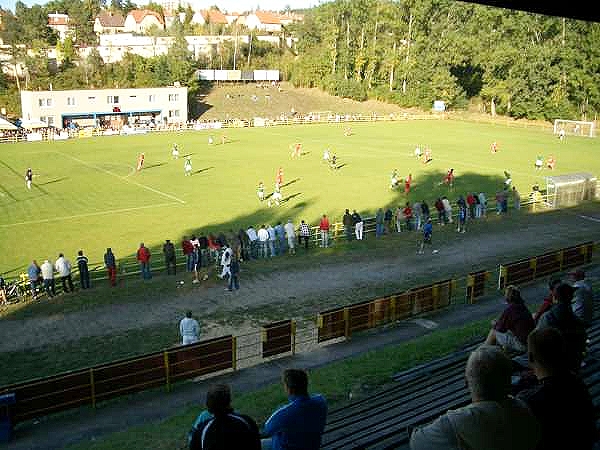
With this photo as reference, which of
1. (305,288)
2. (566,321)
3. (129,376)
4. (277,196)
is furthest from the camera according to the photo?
(277,196)

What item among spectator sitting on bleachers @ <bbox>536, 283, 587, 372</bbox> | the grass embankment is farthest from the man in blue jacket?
the grass embankment

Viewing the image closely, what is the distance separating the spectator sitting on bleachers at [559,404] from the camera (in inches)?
141

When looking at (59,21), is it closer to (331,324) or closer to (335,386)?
(331,324)

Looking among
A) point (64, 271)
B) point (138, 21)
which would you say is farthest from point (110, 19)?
point (64, 271)

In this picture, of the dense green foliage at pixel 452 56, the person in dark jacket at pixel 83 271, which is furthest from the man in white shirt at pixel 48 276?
the dense green foliage at pixel 452 56

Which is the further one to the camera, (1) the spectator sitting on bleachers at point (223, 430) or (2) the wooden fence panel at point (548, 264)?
(2) the wooden fence panel at point (548, 264)

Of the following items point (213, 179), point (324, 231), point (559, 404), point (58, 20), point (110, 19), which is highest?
point (110, 19)

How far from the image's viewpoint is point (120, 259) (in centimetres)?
2244

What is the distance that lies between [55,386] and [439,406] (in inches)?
269

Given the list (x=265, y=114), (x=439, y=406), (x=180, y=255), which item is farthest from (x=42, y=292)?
(x=265, y=114)

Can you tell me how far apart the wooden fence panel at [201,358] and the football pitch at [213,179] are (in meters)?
11.9

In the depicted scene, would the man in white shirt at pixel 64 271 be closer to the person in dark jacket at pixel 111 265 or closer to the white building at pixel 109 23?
the person in dark jacket at pixel 111 265

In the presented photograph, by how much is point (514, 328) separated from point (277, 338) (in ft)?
21.7

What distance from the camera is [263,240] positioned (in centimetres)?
2242
